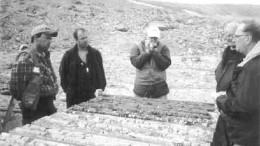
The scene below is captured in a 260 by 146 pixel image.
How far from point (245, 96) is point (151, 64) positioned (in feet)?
8.76

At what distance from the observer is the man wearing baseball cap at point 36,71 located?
4.06 meters

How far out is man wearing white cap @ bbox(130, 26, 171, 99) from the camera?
5.16m

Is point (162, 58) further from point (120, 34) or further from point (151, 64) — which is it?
point (120, 34)

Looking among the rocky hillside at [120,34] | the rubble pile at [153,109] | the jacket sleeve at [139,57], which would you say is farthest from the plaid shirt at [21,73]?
the rocky hillside at [120,34]

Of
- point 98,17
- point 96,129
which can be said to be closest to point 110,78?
point 96,129

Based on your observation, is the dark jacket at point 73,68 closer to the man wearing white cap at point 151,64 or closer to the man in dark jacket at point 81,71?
the man in dark jacket at point 81,71

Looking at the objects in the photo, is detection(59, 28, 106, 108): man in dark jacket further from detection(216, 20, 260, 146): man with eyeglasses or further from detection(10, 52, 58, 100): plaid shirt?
detection(216, 20, 260, 146): man with eyeglasses

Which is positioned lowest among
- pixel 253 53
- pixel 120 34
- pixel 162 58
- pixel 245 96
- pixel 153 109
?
pixel 120 34

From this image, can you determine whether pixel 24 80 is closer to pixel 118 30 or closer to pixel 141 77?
pixel 141 77

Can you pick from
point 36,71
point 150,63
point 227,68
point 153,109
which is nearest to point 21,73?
point 36,71

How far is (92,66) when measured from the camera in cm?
521

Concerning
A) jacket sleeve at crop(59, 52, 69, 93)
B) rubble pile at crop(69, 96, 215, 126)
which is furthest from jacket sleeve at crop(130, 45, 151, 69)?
jacket sleeve at crop(59, 52, 69, 93)

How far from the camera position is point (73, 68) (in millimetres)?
5137

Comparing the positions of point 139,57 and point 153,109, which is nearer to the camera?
point 153,109
